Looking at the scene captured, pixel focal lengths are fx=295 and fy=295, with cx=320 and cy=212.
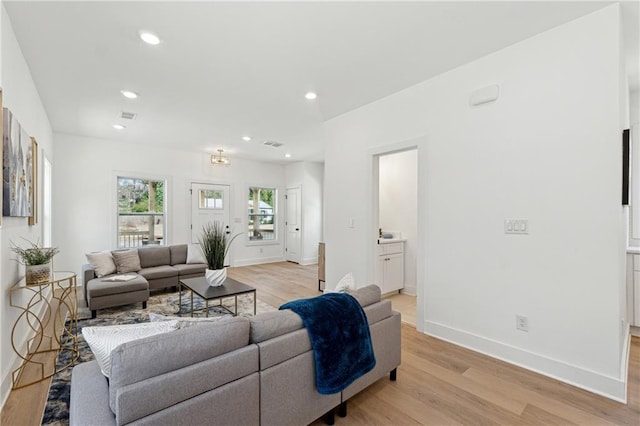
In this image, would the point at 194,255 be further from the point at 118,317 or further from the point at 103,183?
the point at 103,183

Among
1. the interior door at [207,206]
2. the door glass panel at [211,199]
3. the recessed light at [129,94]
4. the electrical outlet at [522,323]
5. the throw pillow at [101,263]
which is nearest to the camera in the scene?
the electrical outlet at [522,323]

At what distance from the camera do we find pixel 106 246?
545cm

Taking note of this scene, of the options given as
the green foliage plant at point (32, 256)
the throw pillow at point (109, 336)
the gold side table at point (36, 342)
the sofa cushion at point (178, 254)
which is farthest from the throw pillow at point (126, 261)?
the throw pillow at point (109, 336)

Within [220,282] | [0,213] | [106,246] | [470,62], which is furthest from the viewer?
[106,246]

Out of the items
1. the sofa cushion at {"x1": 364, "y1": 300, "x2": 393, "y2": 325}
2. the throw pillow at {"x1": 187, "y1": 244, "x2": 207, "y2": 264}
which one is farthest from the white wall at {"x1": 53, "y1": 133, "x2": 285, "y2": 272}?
the sofa cushion at {"x1": 364, "y1": 300, "x2": 393, "y2": 325}

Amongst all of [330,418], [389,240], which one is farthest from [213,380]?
[389,240]

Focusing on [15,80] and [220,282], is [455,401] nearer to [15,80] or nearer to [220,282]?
[220,282]

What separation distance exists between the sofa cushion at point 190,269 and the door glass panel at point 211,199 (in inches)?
81.5

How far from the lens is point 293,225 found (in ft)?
25.8

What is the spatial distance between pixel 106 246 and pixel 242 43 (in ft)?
16.0

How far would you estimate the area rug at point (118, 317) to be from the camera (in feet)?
6.40

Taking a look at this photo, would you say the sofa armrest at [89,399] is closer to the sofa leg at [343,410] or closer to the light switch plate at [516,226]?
the sofa leg at [343,410]

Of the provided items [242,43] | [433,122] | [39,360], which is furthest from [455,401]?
[39,360]

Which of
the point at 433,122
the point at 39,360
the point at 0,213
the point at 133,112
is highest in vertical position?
the point at 133,112
